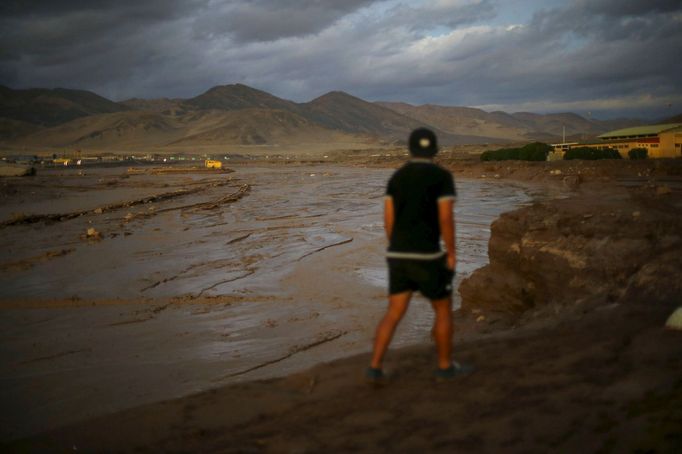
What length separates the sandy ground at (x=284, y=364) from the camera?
3.41 metres

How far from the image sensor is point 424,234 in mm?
4133

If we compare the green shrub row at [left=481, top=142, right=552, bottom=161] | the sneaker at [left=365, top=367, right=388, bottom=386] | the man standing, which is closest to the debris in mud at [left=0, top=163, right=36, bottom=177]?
the green shrub row at [left=481, top=142, right=552, bottom=161]

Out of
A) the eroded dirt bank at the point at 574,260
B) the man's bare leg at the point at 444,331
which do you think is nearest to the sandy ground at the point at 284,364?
the man's bare leg at the point at 444,331

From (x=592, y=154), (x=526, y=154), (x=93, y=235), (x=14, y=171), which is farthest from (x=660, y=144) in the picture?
(x=14, y=171)

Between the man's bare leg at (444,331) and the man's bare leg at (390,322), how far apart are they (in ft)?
0.77

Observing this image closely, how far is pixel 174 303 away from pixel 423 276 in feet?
19.1

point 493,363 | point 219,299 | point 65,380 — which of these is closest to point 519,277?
point 493,363

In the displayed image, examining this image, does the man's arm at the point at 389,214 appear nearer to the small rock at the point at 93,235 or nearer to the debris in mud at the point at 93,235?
the debris in mud at the point at 93,235

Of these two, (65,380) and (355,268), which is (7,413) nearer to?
(65,380)

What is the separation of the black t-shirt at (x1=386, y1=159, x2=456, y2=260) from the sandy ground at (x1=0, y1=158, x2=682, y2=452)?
3.49 feet

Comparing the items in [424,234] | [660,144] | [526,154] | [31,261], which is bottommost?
[31,261]

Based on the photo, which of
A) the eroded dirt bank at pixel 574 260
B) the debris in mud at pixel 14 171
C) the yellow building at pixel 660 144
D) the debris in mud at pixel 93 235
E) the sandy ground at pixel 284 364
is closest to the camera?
the sandy ground at pixel 284 364

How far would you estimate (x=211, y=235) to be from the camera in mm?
15594

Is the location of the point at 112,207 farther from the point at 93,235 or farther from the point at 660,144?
the point at 660,144
